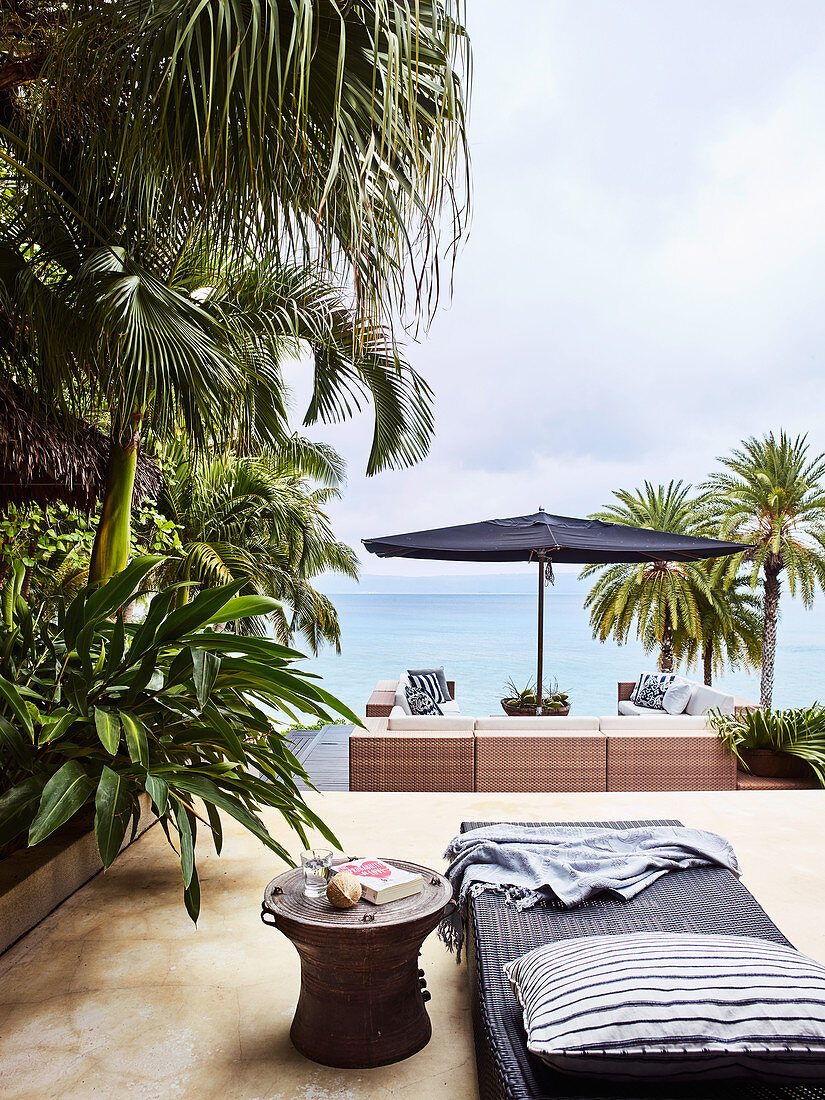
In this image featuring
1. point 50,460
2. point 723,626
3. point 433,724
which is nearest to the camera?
point 50,460

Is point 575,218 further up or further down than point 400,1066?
further up

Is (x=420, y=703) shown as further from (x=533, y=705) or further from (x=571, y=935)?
(x=571, y=935)

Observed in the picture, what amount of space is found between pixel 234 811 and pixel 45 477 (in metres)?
3.82

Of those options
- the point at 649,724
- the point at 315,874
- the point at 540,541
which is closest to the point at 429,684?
the point at 540,541

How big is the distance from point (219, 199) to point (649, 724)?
4543 mm

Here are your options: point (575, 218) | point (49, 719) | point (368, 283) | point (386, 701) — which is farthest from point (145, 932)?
point (575, 218)

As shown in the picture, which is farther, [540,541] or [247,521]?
[247,521]

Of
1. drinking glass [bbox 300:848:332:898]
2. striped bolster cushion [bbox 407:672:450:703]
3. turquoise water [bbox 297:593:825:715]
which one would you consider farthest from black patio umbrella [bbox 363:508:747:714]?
turquoise water [bbox 297:593:825:715]

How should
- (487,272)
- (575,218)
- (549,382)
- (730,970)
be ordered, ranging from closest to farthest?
(730,970), (575,218), (487,272), (549,382)

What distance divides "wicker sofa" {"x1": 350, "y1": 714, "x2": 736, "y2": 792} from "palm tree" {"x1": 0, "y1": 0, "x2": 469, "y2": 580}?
1.83m

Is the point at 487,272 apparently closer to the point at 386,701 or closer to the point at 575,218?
the point at 575,218

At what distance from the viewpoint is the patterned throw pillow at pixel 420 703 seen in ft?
25.2

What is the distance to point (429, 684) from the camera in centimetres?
856

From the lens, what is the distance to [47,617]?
382cm
